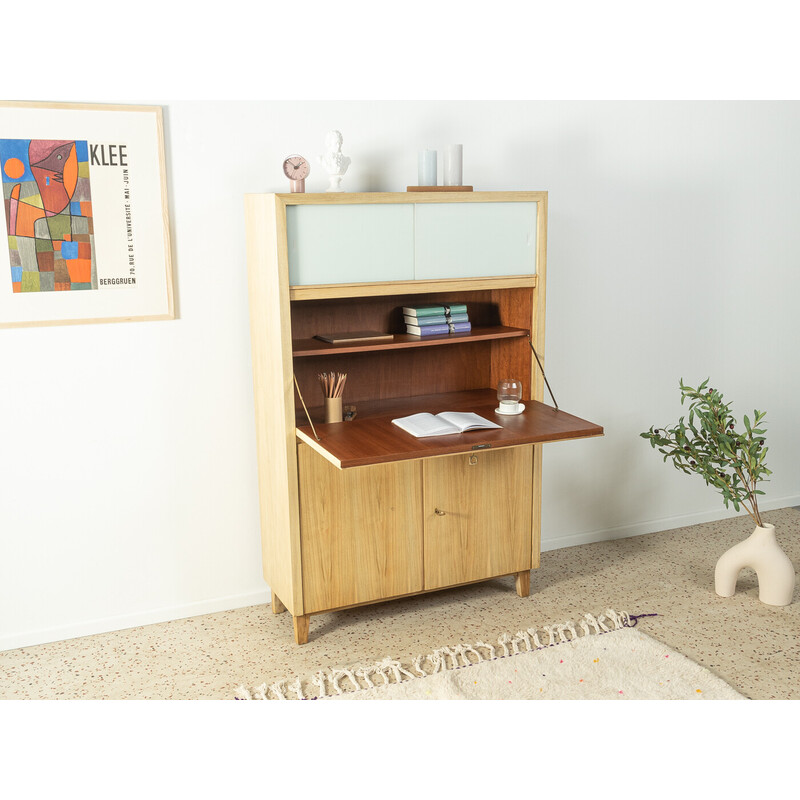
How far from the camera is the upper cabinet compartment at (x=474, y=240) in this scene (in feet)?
10.3

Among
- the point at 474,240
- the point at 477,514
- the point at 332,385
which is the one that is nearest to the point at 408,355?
the point at 332,385

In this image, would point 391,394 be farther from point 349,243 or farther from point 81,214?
point 81,214

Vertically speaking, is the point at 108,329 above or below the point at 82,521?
above

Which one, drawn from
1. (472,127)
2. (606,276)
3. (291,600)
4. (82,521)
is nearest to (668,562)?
(606,276)

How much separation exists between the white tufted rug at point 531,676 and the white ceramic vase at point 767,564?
62 cm

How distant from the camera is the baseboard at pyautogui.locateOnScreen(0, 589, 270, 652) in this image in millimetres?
3254

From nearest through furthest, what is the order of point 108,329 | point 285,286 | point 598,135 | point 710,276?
point 285,286
point 108,329
point 598,135
point 710,276

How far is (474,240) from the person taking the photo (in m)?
3.22

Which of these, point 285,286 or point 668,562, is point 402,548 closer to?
point 285,286

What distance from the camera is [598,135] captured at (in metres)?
3.80

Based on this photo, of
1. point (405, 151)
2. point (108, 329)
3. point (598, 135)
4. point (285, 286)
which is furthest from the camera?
point (598, 135)

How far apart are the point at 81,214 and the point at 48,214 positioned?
0.11 m

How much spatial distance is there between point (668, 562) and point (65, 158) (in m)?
3.05

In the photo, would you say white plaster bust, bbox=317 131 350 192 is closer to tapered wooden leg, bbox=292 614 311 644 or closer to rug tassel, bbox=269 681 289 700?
tapered wooden leg, bbox=292 614 311 644
